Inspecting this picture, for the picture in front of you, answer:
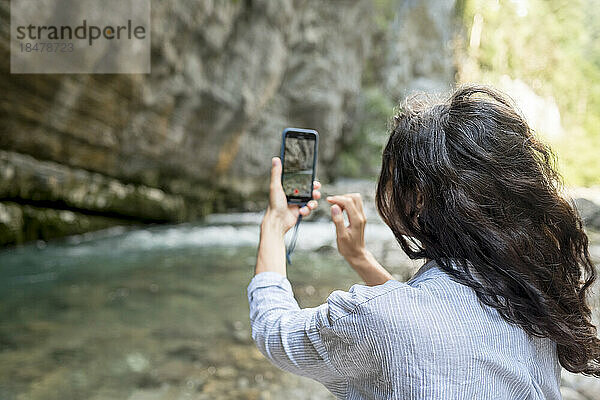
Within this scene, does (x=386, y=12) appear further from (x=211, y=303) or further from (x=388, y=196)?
(x=388, y=196)

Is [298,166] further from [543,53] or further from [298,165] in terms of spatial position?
[543,53]

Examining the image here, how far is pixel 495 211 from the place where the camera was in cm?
72

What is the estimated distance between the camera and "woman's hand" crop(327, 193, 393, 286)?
41.4 inches

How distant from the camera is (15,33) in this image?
4688 mm

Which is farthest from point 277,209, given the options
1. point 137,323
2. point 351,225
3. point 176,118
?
point 176,118

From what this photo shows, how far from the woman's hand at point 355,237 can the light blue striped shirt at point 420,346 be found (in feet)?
1.06

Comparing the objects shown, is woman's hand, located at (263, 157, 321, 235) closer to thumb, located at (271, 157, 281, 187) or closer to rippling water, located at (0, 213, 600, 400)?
thumb, located at (271, 157, 281, 187)

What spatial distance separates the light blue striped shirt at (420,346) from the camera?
65 centimetres

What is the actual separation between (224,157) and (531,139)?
8511mm

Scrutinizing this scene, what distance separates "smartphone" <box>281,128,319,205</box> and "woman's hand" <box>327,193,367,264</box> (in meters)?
0.07

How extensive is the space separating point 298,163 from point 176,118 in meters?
6.89

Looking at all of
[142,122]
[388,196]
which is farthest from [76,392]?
[142,122]

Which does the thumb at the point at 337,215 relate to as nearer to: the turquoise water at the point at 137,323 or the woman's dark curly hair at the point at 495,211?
the woman's dark curly hair at the point at 495,211

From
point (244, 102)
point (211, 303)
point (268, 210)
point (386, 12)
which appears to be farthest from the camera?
point (386, 12)
